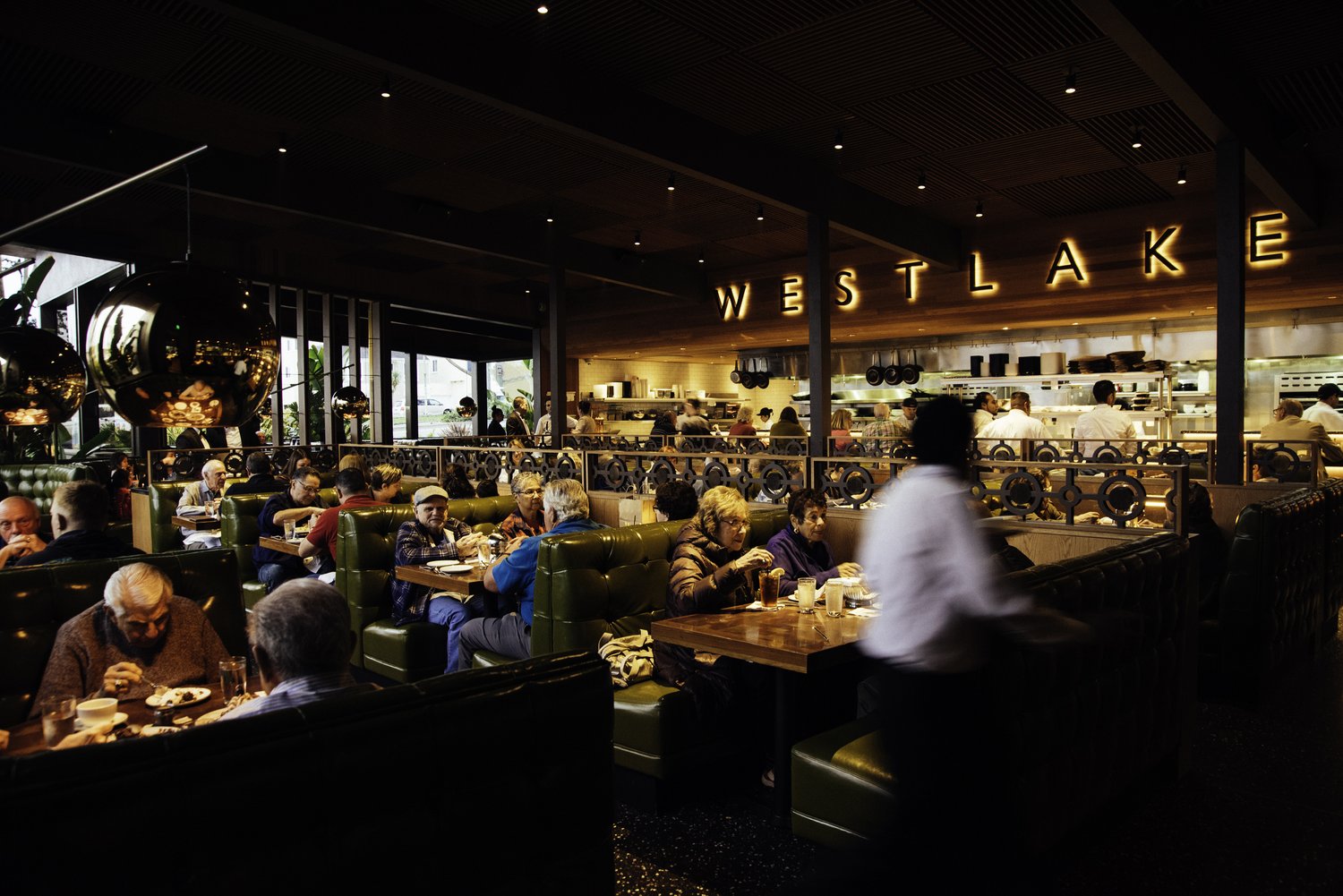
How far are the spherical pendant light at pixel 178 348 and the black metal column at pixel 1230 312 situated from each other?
23.8ft

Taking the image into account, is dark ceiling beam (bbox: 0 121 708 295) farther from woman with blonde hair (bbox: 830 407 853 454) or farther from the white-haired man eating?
woman with blonde hair (bbox: 830 407 853 454)

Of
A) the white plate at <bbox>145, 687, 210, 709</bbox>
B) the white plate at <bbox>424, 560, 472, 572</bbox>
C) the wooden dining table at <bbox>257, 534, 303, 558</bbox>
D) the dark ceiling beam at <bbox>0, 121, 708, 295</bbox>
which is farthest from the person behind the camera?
Result: the dark ceiling beam at <bbox>0, 121, 708, 295</bbox>

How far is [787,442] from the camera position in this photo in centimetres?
1148

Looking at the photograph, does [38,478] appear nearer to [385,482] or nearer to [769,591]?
[385,482]

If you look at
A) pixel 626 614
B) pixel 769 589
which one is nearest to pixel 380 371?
pixel 626 614

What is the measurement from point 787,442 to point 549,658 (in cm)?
967

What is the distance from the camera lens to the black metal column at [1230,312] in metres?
6.94

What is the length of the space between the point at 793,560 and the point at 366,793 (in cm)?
288

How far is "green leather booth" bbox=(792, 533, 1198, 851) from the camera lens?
2.62 m

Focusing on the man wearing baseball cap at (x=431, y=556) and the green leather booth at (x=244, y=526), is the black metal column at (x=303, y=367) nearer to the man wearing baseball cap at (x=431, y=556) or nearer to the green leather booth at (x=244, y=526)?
the green leather booth at (x=244, y=526)

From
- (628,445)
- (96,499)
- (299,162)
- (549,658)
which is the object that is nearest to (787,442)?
(628,445)

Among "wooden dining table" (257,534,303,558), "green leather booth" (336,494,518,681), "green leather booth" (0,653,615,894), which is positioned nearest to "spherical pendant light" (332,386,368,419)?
"wooden dining table" (257,534,303,558)

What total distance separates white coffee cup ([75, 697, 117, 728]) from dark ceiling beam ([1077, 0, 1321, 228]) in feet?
17.5

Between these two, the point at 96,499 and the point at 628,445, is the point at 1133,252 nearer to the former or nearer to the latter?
the point at 628,445
